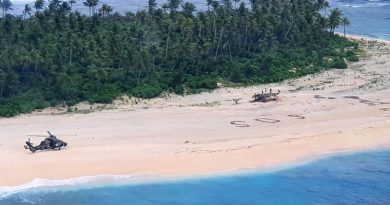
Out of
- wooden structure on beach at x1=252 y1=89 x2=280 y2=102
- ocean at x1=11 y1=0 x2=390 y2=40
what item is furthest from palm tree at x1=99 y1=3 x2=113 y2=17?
ocean at x1=11 y1=0 x2=390 y2=40

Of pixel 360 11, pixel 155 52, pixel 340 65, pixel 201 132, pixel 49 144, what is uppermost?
pixel 360 11

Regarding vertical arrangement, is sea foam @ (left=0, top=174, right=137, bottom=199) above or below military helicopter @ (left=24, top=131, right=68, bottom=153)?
below

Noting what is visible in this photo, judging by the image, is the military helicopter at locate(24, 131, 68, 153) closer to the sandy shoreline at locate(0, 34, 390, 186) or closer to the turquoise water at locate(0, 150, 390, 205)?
the sandy shoreline at locate(0, 34, 390, 186)

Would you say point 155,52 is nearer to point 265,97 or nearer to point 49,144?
point 265,97

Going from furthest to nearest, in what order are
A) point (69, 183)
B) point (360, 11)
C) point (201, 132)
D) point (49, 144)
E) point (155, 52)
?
point (360, 11) → point (155, 52) → point (201, 132) → point (49, 144) → point (69, 183)

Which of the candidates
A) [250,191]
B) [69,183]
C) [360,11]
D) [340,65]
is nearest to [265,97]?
[250,191]

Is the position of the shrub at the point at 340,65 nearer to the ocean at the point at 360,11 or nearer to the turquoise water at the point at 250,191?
the ocean at the point at 360,11
